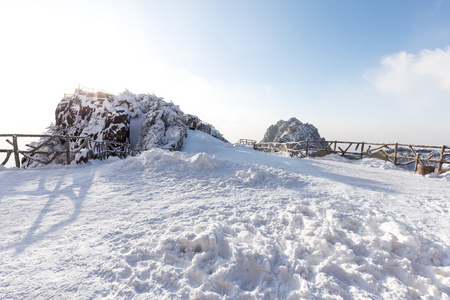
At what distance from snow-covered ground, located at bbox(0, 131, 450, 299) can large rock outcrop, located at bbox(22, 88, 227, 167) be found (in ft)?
42.1

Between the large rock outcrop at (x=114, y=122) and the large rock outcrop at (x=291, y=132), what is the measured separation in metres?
44.0

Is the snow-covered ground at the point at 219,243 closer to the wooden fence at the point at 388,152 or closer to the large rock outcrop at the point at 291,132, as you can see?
the wooden fence at the point at 388,152

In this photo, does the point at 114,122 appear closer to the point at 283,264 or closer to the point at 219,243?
the point at 219,243

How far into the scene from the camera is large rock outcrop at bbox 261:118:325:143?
201 feet

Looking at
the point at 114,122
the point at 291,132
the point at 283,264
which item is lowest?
the point at 283,264

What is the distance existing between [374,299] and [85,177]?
7084mm

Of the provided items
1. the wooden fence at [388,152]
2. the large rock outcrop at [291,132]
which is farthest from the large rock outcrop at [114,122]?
the large rock outcrop at [291,132]

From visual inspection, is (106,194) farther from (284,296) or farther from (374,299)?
(374,299)

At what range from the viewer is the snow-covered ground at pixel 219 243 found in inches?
76.9

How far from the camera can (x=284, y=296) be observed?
189 cm

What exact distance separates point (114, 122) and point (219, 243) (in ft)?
57.9

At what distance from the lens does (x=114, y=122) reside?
16.7 m

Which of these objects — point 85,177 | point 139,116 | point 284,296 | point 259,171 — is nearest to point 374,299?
point 284,296

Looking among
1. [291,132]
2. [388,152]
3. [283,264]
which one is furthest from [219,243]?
[291,132]
